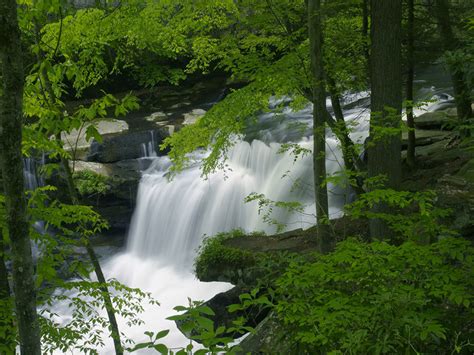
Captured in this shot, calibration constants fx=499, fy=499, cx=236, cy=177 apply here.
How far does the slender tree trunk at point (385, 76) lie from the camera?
6.04m

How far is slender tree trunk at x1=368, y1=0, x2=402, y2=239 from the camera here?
238 inches

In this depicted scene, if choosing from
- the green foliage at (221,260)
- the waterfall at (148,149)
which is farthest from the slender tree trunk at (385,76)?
the waterfall at (148,149)

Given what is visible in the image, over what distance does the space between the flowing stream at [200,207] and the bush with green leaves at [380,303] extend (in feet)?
24.2

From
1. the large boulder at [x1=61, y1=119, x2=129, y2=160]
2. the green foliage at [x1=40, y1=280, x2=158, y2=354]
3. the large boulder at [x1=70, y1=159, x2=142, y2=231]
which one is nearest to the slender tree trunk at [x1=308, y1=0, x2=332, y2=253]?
the green foliage at [x1=40, y1=280, x2=158, y2=354]

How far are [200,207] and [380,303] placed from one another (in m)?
10.6

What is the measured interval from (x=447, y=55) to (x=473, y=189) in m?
Answer: 1.35

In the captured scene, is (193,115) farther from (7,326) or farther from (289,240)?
(7,326)

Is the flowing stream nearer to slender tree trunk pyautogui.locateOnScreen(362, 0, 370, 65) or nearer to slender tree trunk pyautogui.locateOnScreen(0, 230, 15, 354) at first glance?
slender tree trunk pyautogui.locateOnScreen(362, 0, 370, 65)

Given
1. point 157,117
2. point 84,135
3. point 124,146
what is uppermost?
point 157,117

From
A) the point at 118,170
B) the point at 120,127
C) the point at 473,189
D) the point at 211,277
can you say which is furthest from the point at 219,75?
the point at 473,189

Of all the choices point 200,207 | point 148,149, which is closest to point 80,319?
point 200,207

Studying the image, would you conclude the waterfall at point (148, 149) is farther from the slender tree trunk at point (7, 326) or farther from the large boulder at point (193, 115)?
the slender tree trunk at point (7, 326)

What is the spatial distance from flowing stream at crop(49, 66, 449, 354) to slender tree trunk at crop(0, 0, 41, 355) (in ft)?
27.3

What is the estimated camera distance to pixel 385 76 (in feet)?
20.2
